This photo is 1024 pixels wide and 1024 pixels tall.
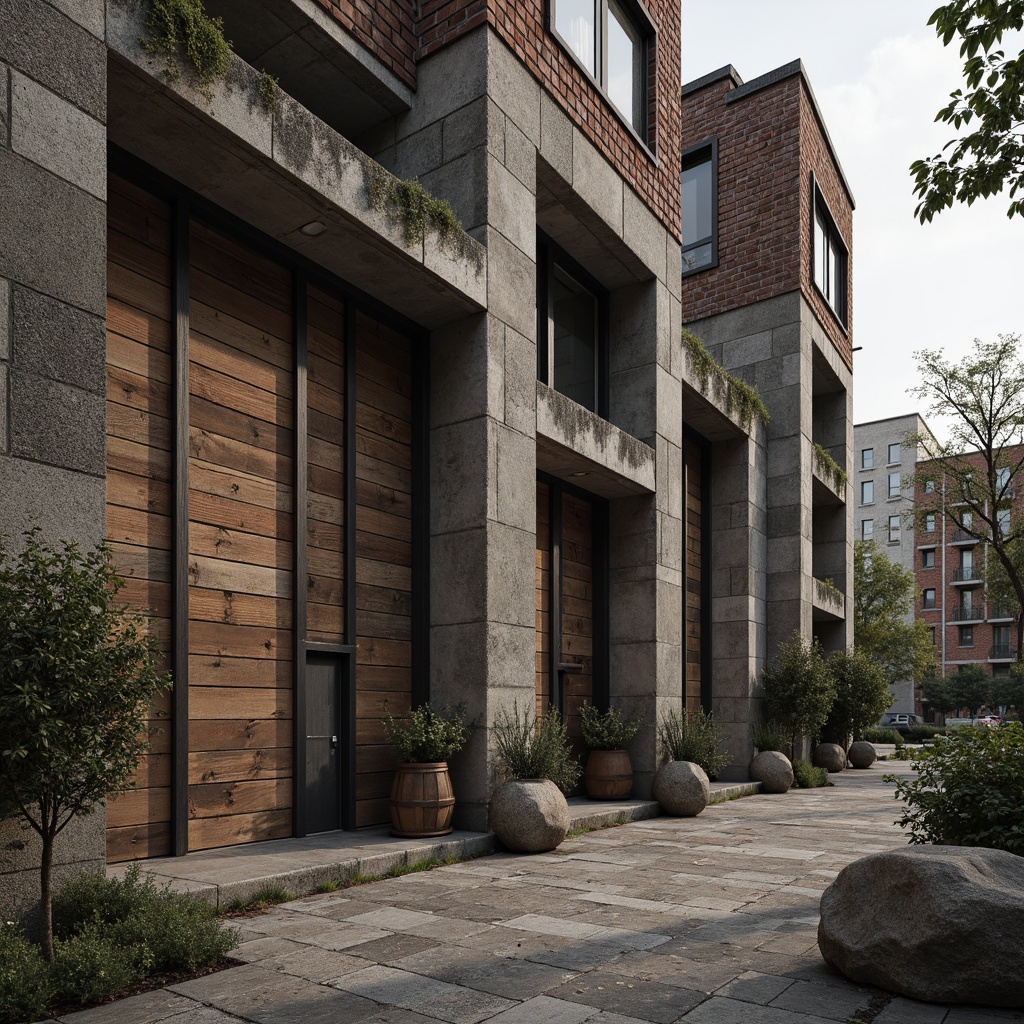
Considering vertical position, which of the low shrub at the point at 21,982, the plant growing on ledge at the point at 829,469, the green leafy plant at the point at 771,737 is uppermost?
the plant growing on ledge at the point at 829,469

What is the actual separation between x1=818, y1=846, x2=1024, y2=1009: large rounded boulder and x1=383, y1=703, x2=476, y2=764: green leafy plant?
5290mm

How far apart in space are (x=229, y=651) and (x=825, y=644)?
21169 mm

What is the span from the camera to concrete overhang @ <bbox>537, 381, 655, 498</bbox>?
1272 centimetres

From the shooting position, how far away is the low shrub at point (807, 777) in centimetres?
1939

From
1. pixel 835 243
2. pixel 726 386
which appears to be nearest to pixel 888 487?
pixel 835 243

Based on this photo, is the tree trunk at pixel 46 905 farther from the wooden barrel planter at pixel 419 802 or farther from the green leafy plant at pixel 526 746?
the green leafy plant at pixel 526 746

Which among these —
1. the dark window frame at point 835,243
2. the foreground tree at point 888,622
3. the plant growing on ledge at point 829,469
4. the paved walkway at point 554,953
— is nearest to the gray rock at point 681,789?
the paved walkway at point 554,953

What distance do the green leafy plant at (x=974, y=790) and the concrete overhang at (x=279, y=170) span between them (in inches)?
272

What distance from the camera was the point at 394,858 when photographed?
9047 mm

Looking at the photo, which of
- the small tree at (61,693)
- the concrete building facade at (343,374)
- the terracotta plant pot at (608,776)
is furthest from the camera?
the terracotta plant pot at (608,776)

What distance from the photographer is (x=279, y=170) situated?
8.71 meters

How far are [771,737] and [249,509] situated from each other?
1320cm

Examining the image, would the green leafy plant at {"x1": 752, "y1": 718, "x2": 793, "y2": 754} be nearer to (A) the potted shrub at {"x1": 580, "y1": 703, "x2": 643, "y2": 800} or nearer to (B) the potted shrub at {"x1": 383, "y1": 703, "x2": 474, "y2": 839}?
(A) the potted shrub at {"x1": 580, "y1": 703, "x2": 643, "y2": 800}

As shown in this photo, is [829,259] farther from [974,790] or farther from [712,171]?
[974,790]
